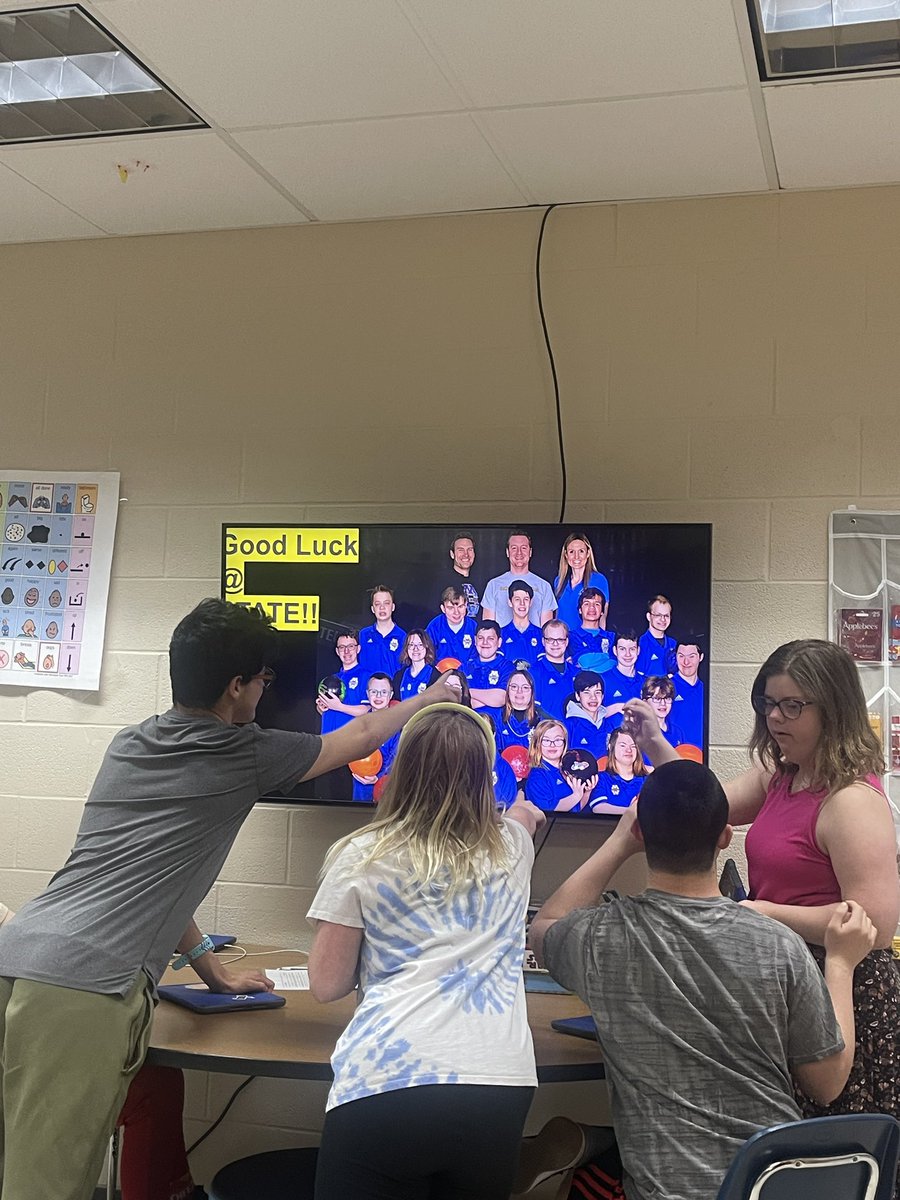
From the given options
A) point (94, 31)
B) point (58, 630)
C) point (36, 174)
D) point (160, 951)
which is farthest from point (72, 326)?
point (160, 951)

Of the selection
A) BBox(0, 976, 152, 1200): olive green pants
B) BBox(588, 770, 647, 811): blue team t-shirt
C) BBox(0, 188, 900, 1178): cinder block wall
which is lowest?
BBox(0, 976, 152, 1200): olive green pants

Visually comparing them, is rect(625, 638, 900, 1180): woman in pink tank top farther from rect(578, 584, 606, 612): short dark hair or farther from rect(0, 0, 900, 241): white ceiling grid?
rect(0, 0, 900, 241): white ceiling grid

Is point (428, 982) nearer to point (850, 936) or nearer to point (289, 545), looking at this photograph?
point (850, 936)

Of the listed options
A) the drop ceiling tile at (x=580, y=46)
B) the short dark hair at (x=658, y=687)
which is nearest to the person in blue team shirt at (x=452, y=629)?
the short dark hair at (x=658, y=687)

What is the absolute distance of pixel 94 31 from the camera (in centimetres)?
238

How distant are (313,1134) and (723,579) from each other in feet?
5.95

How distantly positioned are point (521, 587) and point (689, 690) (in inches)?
18.6

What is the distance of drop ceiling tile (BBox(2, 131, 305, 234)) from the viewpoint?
2.86 metres

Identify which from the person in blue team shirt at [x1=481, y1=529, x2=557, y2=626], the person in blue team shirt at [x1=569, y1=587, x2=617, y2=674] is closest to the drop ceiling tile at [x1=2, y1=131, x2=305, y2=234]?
the person in blue team shirt at [x1=481, y1=529, x2=557, y2=626]

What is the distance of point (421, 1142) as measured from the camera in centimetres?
186

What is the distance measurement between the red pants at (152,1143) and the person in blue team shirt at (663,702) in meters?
1.40

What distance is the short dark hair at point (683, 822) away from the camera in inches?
77.5

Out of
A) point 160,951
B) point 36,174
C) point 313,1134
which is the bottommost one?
point 313,1134

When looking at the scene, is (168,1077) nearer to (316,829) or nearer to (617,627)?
(316,829)
